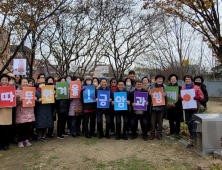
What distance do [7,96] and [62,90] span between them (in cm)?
151

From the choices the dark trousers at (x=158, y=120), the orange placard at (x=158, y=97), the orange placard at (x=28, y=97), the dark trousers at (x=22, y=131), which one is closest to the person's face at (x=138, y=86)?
the orange placard at (x=158, y=97)

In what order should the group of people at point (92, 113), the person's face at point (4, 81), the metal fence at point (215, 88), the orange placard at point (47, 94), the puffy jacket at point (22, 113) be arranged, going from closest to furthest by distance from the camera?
the person's face at point (4, 81) < the puffy jacket at point (22, 113) < the group of people at point (92, 113) < the orange placard at point (47, 94) < the metal fence at point (215, 88)

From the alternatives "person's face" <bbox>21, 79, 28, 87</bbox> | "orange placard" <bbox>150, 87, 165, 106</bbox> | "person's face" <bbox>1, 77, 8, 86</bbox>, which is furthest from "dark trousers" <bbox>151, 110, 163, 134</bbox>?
"person's face" <bbox>1, 77, 8, 86</bbox>

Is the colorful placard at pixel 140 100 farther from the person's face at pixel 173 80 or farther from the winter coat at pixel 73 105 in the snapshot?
the winter coat at pixel 73 105

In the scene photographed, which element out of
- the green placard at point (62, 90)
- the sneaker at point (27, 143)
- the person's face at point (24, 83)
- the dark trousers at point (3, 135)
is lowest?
the sneaker at point (27, 143)

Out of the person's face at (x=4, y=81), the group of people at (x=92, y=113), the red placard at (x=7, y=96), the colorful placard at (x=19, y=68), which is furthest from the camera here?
the colorful placard at (x=19, y=68)

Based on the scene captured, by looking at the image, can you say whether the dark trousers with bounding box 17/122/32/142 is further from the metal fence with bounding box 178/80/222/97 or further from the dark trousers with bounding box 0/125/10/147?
the metal fence with bounding box 178/80/222/97

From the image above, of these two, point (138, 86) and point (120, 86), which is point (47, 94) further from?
point (138, 86)

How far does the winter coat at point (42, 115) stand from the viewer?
18.4 ft

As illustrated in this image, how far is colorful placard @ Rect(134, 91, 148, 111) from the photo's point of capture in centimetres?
582

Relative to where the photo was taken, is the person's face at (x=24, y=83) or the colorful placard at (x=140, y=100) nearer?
the person's face at (x=24, y=83)

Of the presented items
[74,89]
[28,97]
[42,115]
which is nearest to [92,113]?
[74,89]

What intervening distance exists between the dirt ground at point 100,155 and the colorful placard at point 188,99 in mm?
1107

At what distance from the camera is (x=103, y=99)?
5.90 metres
